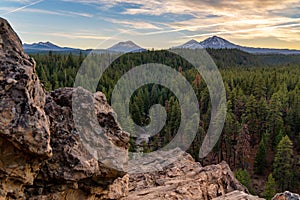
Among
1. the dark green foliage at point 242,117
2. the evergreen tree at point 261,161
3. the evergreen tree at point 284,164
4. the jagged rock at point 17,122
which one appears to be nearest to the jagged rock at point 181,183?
the jagged rock at point 17,122

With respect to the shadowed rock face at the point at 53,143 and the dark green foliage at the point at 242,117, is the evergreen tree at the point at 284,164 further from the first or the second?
the shadowed rock face at the point at 53,143

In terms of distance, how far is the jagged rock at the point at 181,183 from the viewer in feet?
49.0

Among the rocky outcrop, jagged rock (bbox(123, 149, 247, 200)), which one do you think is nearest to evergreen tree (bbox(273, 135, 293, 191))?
jagged rock (bbox(123, 149, 247, 200))

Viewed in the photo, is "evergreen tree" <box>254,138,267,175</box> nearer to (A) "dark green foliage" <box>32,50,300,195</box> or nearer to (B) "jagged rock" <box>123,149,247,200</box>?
(A) "dark green foliage" <box>32,50,300,195</box>

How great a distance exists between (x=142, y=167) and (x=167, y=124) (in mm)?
48014

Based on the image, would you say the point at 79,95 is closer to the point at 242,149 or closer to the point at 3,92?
the point at 3,92

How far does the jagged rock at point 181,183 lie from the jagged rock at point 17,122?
6649 millimetres

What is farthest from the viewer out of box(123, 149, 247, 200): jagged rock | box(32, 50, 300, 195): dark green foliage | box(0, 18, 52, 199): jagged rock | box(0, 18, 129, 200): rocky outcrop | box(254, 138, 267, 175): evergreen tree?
box(32, 50, 300, 195): dark green foliage

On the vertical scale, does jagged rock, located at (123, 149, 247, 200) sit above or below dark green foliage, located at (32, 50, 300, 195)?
above

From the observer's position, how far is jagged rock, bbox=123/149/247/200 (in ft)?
49.0

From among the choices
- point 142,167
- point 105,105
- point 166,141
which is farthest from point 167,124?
point 105,105

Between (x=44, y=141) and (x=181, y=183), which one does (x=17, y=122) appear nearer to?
(x=44, y=141)

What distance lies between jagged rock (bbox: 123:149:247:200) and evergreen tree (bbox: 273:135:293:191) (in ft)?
104

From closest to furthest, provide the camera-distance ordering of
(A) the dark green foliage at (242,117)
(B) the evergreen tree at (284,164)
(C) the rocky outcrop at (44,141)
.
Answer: (C) the rocky outcrop at (44,141) < (B) the evergreen tree at (284,164) < (A) the dark green foliage at (242,117)
